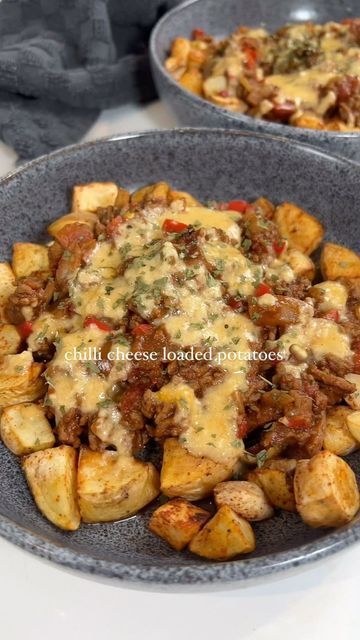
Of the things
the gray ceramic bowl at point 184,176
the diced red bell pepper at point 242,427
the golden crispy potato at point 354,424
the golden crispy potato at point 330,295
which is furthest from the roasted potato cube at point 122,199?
the golden crispy potato at point 354,424

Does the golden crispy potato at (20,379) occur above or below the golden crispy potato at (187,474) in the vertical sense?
above

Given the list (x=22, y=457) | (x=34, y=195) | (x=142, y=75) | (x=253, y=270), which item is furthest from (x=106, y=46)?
(x=22, y=457)

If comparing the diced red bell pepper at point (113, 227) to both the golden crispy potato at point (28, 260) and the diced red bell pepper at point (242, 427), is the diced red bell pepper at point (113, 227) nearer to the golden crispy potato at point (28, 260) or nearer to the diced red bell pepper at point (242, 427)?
the golden crispy potato at point (28, 260)

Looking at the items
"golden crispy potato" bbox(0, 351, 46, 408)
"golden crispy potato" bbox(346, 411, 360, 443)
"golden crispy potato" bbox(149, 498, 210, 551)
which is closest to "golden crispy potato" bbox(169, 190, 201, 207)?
"golden crispy potato" bbox(0, 351, 46, 408)

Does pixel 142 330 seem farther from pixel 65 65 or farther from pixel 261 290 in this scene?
pixel 65 65

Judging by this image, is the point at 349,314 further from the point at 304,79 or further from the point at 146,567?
the point at 304,79
